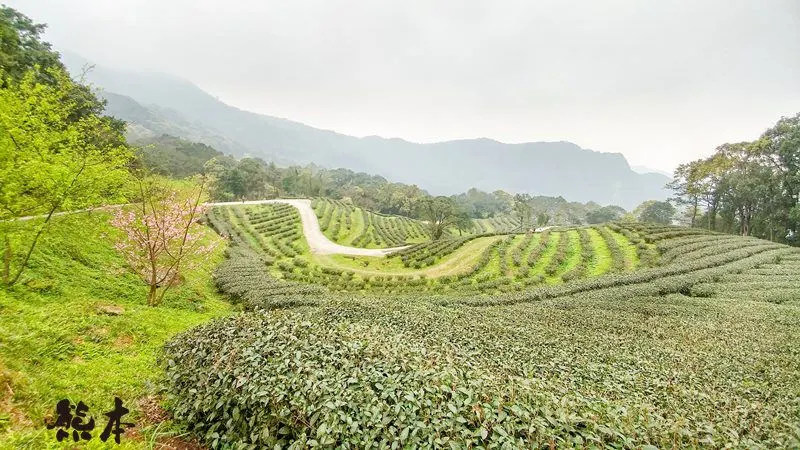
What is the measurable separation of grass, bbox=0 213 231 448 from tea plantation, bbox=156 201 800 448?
2.93 ft

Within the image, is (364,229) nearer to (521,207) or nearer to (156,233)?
(156,233)

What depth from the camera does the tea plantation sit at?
4547mm

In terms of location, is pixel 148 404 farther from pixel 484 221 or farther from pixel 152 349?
pixel 484 221

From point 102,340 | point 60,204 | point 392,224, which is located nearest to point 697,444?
point 102,340

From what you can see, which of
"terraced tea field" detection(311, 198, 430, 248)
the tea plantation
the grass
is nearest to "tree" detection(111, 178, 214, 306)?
A: the grass

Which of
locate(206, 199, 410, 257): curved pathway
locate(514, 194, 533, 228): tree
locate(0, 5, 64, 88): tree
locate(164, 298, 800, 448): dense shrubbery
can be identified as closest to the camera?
locate(164, 298, 800, 448): dense shrubbery

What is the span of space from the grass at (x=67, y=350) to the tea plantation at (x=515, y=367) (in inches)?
35.1

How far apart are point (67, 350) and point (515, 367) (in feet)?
34.0

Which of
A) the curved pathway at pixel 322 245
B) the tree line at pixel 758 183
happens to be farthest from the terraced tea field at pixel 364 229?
the tree line at pixel 758 183

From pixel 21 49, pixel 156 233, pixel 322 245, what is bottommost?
pixel 322 245

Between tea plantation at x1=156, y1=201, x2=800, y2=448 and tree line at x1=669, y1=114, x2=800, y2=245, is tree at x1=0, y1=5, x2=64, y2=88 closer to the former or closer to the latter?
tea plantation at x1=156, y1=201, x2=800, y2=448

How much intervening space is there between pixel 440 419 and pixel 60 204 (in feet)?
48.1

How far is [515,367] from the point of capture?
328 inches

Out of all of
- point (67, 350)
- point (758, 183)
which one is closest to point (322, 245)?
point (67, 350)
